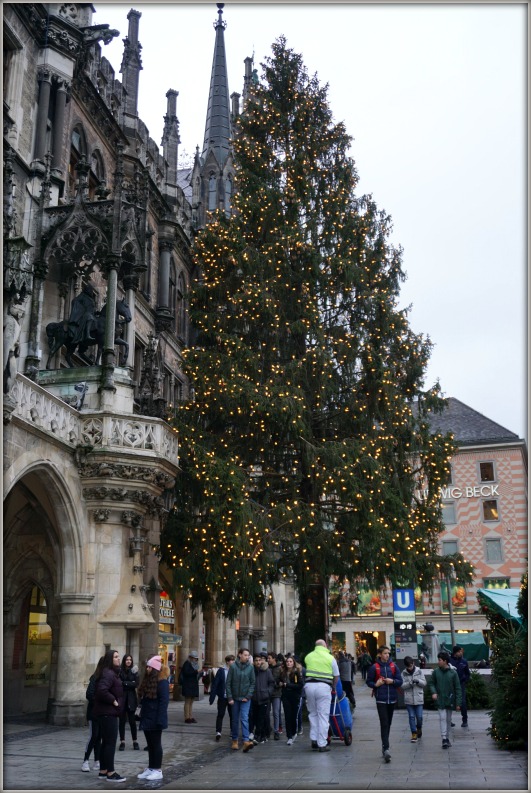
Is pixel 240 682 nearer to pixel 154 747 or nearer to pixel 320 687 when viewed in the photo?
pixel 320 687

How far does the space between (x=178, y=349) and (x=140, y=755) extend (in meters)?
18.8

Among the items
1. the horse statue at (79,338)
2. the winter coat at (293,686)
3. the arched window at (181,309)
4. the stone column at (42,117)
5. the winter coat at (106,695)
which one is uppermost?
the stone column at (42,117)

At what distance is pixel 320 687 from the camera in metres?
12.7

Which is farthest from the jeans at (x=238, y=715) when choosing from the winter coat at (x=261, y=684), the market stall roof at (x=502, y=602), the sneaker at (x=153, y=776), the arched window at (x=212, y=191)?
the arched window at (x=212, y=191)

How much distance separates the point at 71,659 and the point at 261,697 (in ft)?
13.1

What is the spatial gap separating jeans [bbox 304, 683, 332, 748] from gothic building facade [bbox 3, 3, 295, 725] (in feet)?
16.7

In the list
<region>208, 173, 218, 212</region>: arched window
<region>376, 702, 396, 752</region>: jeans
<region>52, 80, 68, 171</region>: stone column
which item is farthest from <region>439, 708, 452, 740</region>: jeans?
<region>208, 173, 218, 212</region>: arched window

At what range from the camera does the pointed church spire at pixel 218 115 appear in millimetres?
43000

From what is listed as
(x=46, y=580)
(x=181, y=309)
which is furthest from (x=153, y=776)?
(x=181, y=309)

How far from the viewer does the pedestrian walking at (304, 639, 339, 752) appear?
12.7m

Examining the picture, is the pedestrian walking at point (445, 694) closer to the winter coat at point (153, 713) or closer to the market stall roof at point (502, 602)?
the winter coat at point (153, 713)

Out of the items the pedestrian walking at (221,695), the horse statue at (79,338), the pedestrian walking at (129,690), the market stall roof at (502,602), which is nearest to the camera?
the pedestrian walking at (129,690)

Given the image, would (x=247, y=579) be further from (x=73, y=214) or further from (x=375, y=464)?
(x=73, y=214)

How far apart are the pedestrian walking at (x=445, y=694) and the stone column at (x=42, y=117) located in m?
14.0
